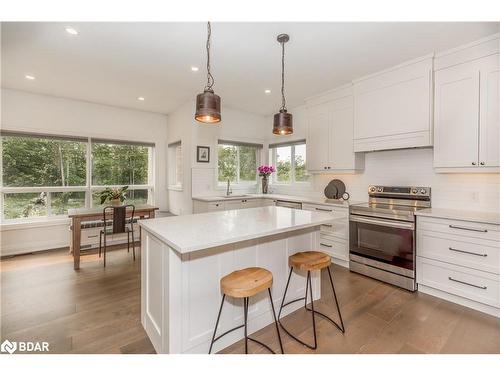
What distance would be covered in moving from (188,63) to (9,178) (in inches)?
141

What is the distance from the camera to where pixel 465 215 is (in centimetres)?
239

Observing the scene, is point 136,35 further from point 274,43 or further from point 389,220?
point 389,220

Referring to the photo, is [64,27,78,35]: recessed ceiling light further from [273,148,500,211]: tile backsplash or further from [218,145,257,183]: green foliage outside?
[273,148,500,211]: tile backsplash

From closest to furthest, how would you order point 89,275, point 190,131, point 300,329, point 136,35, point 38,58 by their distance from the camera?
point 300,329, point 136,35, point 38,58, point 89,275, point 190,131

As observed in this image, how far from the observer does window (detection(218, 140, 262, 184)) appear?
4973mm

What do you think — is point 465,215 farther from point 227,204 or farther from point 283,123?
point 227,204

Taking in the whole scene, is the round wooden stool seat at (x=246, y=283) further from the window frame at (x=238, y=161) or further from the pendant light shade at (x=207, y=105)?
the window frame at (x=238, y=161)

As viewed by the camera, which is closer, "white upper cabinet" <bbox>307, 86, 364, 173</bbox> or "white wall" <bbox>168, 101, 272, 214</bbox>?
"white upper cabinet" <bbox>307, 86, 364, 173</bbox>

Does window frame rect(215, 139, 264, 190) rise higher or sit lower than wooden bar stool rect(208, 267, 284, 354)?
higher

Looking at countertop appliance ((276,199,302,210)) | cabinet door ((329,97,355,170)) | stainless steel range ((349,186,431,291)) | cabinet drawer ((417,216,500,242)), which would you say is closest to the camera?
cabinet drawer ((417,216,500,242))

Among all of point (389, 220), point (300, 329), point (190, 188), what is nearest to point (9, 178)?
point (190, 188)

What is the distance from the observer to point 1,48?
8.52 ft

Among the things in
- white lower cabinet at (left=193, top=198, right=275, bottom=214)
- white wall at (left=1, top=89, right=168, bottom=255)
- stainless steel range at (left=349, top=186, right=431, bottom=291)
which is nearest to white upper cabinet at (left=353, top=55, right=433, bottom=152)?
stainless steel range at (left=349, top=186, right=431, bottom=291)

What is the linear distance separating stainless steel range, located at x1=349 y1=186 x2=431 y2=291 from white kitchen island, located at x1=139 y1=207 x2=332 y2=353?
1223mm
